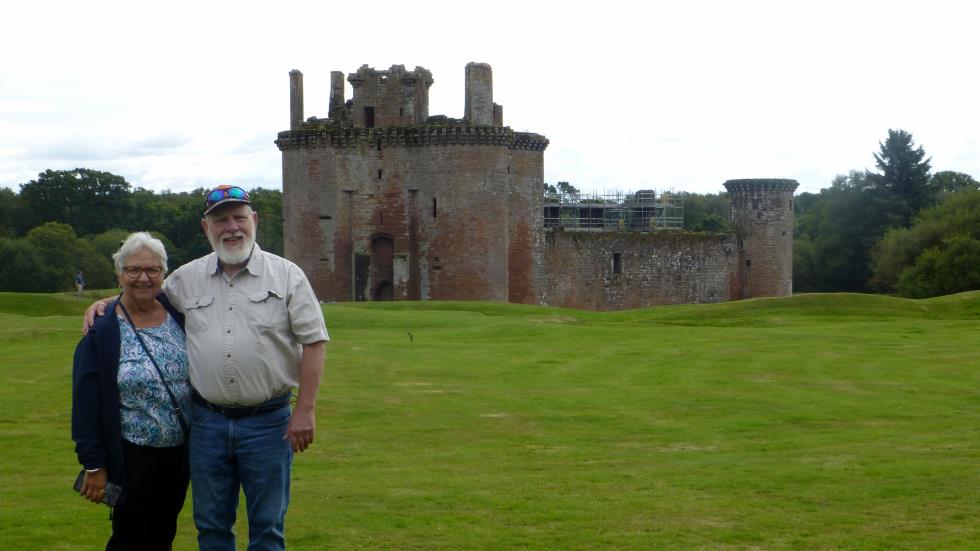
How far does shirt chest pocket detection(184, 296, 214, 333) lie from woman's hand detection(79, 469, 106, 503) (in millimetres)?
1024

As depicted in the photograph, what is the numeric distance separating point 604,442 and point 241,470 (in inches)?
322

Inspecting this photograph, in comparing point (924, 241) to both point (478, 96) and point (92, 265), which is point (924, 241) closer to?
point (478, 96)

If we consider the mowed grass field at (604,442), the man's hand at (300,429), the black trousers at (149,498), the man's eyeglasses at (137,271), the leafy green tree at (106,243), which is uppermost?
the leafy green tree at (106,243)

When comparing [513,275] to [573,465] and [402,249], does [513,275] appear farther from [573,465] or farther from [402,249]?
[573,465]

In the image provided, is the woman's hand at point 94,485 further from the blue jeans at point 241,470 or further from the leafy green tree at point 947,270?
the leafy green tree at point 947,270

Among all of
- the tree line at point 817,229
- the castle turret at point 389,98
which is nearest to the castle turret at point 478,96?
the castle turret at point 389,98

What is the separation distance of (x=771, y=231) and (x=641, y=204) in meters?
15.7

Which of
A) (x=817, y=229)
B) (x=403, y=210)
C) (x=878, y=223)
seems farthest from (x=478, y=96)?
(x=817, y=229)

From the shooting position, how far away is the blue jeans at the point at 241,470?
7.45 metres

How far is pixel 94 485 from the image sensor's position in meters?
7.43

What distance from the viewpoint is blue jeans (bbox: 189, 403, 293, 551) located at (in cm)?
745

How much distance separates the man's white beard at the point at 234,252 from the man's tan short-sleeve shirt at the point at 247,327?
0.20ft

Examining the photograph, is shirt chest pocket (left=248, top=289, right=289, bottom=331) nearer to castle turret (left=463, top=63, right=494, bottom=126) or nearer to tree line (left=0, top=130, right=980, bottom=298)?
castle turret (left=463, top=63, right=494, bottom=126)

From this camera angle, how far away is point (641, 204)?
8256 centimetres
